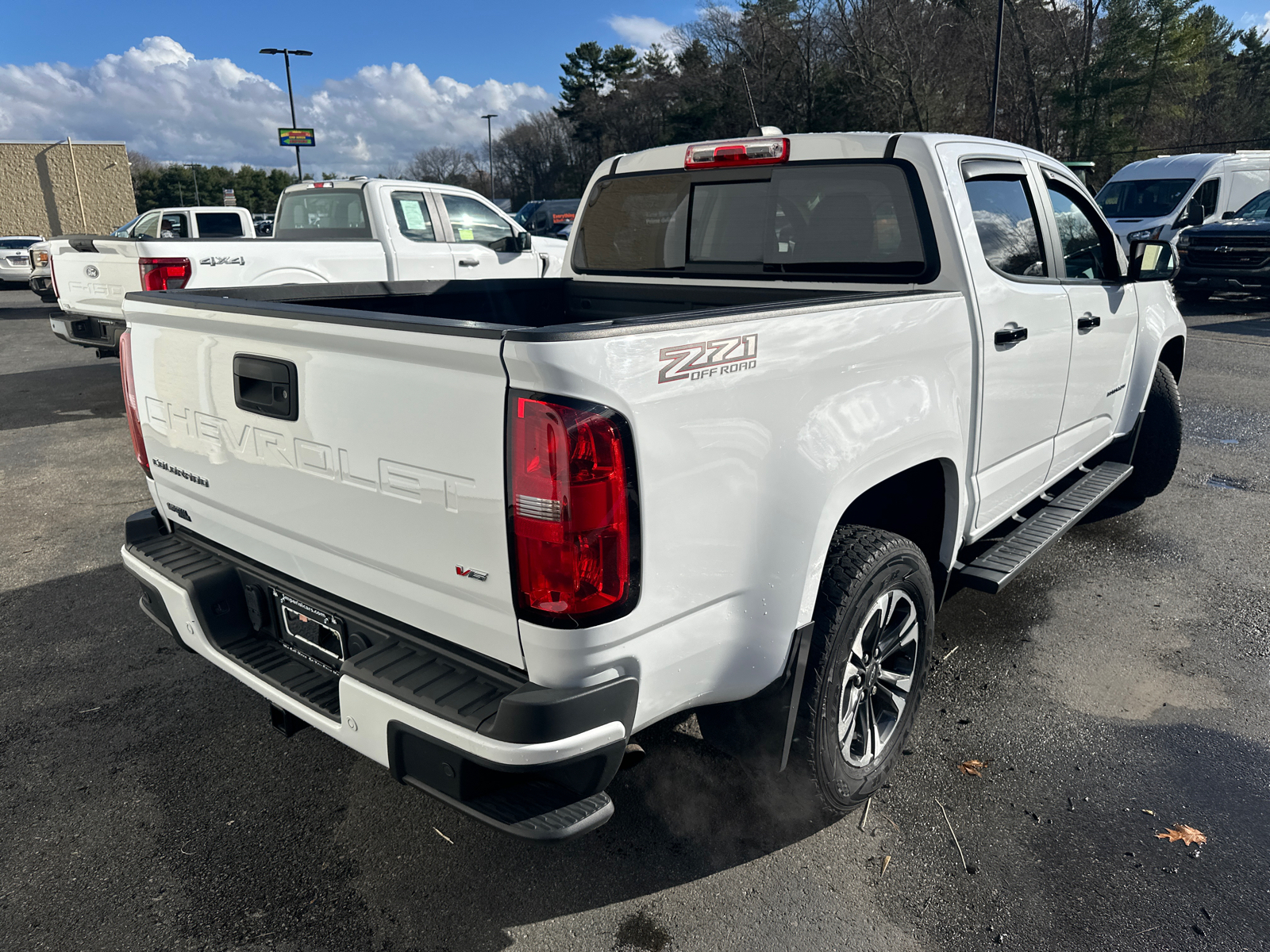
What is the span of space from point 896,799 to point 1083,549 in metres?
2.80

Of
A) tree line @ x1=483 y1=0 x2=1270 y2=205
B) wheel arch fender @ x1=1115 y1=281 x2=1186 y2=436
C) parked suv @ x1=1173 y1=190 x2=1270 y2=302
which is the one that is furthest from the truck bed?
tree line @ x1=483 y1=0 x2=1270 y2=205

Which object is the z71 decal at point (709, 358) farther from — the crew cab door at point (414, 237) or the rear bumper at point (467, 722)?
the crew cab door at point (414, 237)

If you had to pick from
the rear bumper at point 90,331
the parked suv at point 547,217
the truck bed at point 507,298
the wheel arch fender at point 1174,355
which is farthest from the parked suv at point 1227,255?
the parked suv at point 547,217

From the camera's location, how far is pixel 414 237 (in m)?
9.51

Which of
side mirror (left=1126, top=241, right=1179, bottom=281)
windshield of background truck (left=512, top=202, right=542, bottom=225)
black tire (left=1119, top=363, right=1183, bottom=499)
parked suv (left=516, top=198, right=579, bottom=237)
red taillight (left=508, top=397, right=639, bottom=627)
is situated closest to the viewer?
red taillight (left=508, top=397, right=639, bottom=627)

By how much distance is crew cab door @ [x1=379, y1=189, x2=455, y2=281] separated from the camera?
9.24 meters

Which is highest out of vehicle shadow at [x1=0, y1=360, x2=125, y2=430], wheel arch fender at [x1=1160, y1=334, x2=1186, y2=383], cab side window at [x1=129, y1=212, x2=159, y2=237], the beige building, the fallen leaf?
the beige building

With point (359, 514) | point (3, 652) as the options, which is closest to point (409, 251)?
point (3, 652)

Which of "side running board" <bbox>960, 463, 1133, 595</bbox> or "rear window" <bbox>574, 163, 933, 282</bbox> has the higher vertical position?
"rear window" <bbox>574, 163, 933, 282</bbox>

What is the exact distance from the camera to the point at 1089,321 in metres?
3.89

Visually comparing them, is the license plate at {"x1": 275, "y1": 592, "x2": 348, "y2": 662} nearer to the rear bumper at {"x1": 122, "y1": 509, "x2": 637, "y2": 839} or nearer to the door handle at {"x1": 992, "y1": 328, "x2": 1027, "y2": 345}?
the rear bumper at {"x1": 122, "y1": 509, "x2": 637, "y2": 839}

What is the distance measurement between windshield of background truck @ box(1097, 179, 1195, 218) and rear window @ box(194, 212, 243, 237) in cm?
1652

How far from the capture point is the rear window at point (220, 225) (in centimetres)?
1519

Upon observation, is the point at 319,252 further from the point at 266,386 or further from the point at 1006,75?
the point at 1006,75
